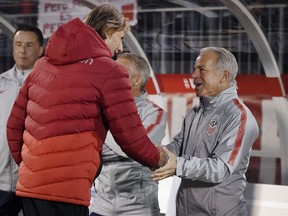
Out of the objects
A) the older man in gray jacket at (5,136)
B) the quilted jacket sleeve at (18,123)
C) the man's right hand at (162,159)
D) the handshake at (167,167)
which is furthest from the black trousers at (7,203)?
the man's right hand at (162,159)

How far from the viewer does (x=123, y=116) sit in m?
2.29

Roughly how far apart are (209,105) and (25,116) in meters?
0.85

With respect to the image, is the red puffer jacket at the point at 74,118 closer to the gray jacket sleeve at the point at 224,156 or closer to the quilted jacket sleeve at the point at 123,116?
the quilted jacket sleeve at the point at 123,116

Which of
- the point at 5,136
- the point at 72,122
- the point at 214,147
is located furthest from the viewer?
the point at 5,136

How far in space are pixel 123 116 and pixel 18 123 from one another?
1.52 feet

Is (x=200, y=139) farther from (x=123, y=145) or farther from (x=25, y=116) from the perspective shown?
(x=25, y=116)

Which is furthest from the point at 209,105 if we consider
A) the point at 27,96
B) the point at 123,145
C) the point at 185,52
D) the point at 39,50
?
the point at 185,52

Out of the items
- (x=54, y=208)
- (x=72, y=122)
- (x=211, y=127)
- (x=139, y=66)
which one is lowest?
(x=54, y=208)

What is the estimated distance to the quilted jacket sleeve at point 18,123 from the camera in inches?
96.4

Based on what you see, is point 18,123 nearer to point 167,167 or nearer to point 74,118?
point 74,118

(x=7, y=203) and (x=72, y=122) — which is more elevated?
(x=72, y=122)

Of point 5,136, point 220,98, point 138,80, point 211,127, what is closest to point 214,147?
point 211,127

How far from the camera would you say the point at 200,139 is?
9.12 ft

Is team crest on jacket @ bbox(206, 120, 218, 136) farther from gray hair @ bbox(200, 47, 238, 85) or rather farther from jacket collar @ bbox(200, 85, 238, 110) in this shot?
gray hair @ bbox(200, 47, 238, 85)
